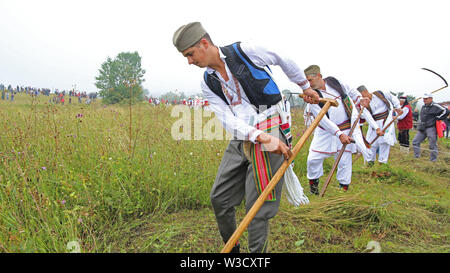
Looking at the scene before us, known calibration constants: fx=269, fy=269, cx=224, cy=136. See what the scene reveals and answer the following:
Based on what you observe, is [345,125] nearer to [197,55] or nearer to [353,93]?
[353,93]

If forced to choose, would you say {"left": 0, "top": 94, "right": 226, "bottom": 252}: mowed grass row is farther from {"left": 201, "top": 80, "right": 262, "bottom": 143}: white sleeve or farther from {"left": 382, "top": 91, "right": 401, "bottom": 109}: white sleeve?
{"left": 382, "top": 91, "right": 401, "bottom": 109}: white sleeve

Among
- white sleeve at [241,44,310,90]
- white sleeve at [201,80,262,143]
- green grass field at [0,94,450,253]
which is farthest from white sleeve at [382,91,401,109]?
white sleeve at [201,80,262,143]

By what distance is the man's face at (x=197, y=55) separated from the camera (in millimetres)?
1737

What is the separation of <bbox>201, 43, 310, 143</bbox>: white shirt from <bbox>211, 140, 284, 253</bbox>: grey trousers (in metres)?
0.19

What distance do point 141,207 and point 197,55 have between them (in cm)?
172

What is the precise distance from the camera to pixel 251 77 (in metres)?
1.75

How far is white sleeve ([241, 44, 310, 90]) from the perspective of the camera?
1.75 metres

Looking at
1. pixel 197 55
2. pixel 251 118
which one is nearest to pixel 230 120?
pixel 251 118

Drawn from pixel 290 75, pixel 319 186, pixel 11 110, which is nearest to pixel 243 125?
pixel 290 75

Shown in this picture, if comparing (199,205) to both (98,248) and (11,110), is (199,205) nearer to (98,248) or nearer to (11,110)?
(98,248)

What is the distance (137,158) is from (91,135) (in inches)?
37.2

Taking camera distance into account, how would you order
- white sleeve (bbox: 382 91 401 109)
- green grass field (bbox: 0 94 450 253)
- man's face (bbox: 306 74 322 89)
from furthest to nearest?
white sleeve (bbox: 382 91 401 109) < man's face (bbox: 306 74 322 89) < green grass field (bbox: 0 94 450 253)

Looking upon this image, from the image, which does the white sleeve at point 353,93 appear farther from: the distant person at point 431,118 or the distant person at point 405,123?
the distant person at point 431,118

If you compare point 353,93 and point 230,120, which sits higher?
point 353,93
